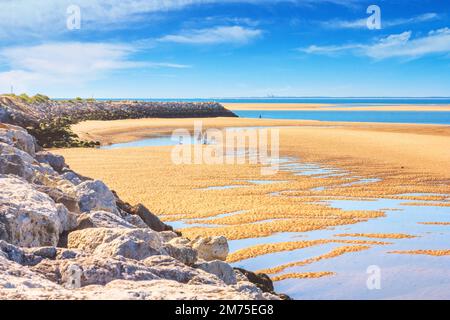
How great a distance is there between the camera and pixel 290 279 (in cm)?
1009

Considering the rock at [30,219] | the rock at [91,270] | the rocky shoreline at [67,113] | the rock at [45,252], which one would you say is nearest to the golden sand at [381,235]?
the rock at [30,219]

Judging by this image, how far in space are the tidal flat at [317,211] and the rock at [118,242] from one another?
3.94m

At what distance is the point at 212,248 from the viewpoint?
918 centimetres

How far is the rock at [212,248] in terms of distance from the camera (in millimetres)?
9141

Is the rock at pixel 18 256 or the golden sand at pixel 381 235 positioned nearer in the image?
the rock at pixel 18 256

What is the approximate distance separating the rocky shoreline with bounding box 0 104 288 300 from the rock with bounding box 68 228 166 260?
0.04 ft

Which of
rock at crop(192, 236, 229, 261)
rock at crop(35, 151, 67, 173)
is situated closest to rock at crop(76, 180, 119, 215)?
rock at crop(192, 236, 229, 261)

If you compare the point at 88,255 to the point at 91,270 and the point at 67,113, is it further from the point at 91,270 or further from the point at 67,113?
the point at 67,113

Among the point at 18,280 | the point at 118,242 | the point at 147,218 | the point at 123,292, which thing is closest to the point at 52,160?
the point at 147,218

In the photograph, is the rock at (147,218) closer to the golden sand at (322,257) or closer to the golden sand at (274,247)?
the golden sand at (274,247)
